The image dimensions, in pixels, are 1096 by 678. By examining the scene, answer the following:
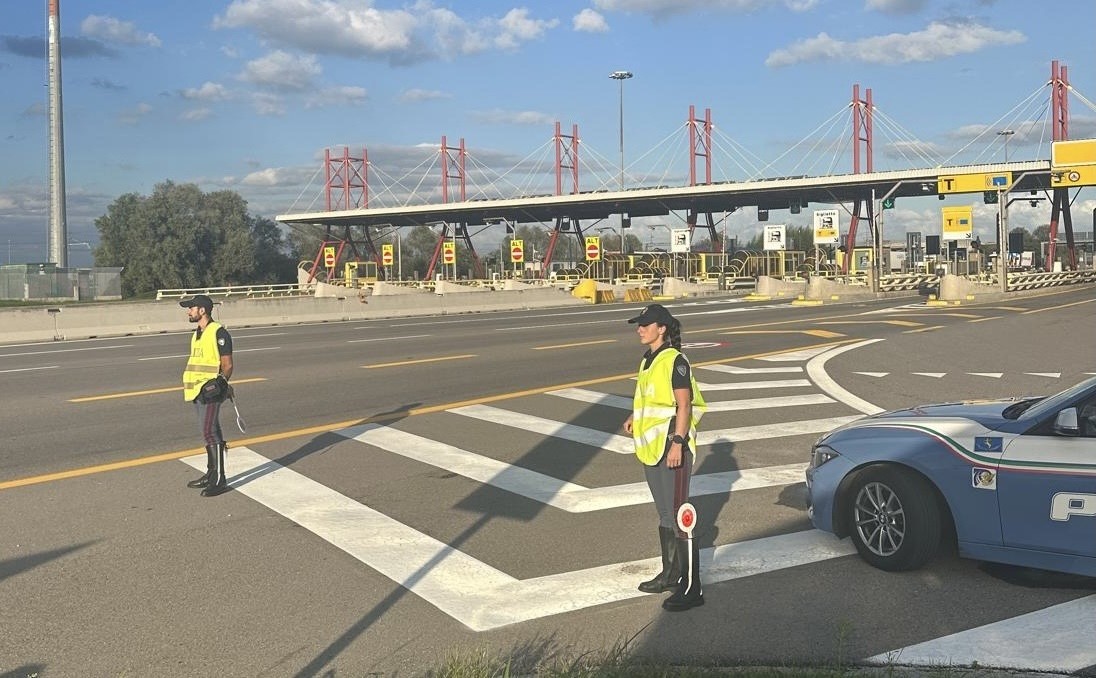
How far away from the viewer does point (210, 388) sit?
25.6ft

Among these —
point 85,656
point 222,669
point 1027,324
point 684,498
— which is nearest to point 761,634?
point 684,498

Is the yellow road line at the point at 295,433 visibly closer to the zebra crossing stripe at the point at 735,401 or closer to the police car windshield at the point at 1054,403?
the zebra crossing stripe at the point at 735,401

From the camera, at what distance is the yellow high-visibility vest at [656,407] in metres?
5.22

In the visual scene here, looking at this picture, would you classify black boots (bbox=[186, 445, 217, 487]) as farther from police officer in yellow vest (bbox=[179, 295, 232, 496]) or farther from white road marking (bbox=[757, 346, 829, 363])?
white road marking (bbox=[757, 346, 829, 363])

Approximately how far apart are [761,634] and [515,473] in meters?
3.93

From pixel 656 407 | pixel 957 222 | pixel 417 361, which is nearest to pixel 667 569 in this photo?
pixel 656 407

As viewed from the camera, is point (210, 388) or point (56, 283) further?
point (56, 283)

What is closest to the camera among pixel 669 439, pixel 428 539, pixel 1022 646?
pixel 1022 646

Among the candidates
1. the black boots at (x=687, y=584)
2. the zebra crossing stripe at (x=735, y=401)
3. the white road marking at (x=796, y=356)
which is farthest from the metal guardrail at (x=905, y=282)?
the black boots at (x=687, y=584)

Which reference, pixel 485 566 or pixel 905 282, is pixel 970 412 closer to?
pixel 485 566

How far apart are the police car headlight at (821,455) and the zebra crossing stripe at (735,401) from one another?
5.50m

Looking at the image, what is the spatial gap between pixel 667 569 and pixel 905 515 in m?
1.46

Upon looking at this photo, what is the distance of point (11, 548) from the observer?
6.29 meters

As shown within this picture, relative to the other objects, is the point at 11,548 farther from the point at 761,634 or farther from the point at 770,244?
the point at 770,244
